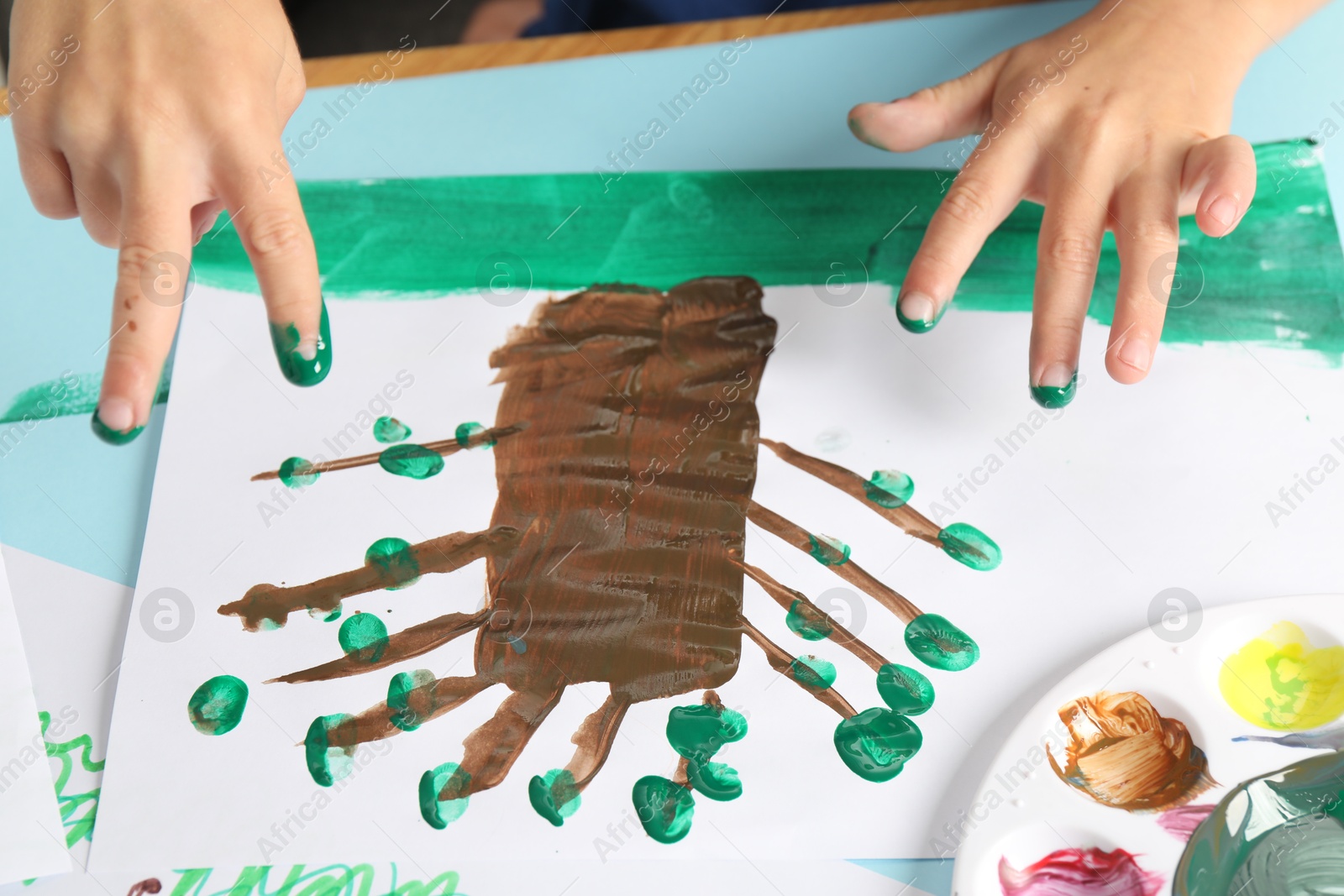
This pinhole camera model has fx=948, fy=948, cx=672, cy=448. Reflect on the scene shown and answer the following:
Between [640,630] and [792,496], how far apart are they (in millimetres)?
127

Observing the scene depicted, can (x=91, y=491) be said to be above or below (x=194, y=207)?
below

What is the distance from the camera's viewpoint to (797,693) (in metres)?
0.52

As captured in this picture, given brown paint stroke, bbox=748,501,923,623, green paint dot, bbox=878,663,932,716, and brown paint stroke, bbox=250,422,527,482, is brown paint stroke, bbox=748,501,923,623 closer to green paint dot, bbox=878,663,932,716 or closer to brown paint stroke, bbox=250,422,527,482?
green paint dot, bbox=878,663,932,716

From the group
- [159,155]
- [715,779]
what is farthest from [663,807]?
[159,155]

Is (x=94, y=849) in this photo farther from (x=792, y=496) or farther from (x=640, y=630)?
(x=792, y=496)

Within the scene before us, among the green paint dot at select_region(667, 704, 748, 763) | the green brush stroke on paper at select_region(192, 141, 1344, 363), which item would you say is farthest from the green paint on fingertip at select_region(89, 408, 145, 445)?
the green paint dot at select_region(667, 704, 748, 763)

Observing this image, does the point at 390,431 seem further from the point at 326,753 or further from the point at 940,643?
the point at 940,643

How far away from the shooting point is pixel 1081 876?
0.46 metres

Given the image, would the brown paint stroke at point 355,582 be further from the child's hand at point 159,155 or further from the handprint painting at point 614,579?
the child's hand at point 159,155

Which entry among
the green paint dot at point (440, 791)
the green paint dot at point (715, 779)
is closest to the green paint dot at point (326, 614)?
the green paint dot at point (440, 791)

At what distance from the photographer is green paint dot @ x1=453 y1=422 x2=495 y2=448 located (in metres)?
0.62

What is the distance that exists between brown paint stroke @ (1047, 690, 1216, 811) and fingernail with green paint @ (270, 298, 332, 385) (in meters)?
0.46

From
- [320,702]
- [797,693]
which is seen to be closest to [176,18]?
[320,702]

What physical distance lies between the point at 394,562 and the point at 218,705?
0.41 feet
